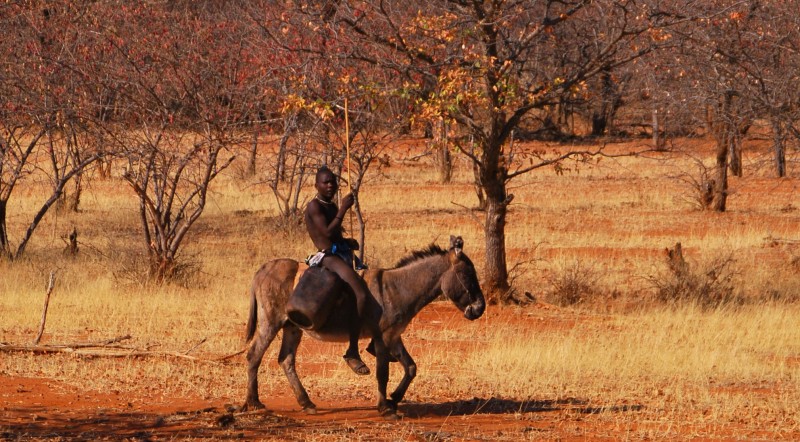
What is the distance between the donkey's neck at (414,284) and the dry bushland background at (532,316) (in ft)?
3.69

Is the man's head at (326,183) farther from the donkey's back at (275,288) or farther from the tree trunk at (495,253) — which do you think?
the tree trunk at (495,253)

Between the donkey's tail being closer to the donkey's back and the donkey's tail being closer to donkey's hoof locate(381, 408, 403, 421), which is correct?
the donkey's back

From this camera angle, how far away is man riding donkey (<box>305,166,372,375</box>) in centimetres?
851

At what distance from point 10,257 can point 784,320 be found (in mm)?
10940

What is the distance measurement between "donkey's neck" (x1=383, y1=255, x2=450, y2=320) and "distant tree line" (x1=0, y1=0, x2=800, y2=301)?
12.9ft

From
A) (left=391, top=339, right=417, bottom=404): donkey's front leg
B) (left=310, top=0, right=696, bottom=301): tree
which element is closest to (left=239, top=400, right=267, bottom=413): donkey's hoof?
(left=391, top=339, right=417, bottom=404): donkey's front leg

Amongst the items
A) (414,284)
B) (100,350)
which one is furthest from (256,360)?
(100,350)

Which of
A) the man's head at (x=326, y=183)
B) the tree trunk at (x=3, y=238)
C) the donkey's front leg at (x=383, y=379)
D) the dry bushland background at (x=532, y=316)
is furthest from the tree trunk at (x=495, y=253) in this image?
the tree trunk at (x=3, y=238)

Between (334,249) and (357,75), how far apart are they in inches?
346

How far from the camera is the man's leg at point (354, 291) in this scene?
851 cm

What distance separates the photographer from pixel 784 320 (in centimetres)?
1401

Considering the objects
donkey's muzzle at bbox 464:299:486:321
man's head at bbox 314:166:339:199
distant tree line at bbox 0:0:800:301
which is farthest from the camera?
distant tree line at bbox 0:0:800:301

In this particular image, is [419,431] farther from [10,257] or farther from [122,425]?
[10,257]

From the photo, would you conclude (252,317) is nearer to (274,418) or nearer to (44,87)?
(274,418)
